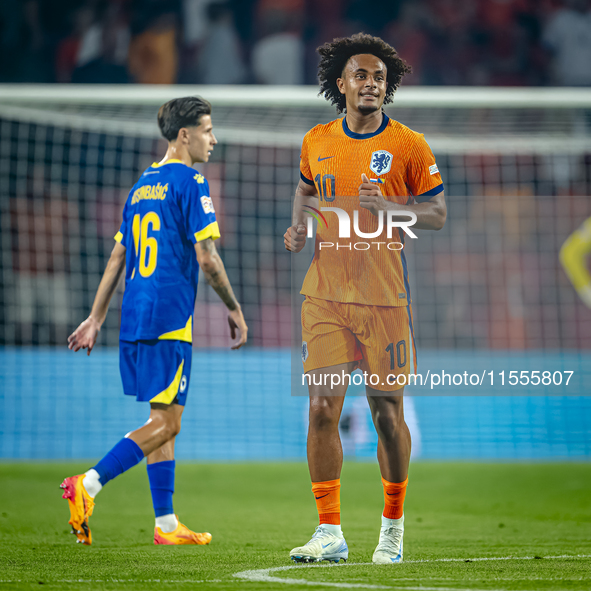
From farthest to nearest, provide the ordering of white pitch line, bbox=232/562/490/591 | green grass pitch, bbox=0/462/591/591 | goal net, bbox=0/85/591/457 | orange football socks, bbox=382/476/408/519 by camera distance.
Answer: goal net, bbox=0/85/591/457, orange football socks, bbox=382/476/408/519, green grass pitch, bbox=0/462/591/591, white pitch line, bbox=232/562/490/591

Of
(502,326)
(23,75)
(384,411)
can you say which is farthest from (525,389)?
(23,75)

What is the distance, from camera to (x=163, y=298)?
3438 mm

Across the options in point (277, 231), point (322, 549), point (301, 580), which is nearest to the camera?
point (301, 580)

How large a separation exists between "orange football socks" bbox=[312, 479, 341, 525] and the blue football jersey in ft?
2.98

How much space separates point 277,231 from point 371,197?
23.3 ft

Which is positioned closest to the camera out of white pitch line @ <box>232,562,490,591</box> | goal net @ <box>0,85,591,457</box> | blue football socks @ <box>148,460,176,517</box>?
white pitch line @ <box>232,562,490,591</box>

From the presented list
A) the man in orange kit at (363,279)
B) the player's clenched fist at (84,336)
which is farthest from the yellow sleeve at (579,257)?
the player's clenched fist at (84,336)

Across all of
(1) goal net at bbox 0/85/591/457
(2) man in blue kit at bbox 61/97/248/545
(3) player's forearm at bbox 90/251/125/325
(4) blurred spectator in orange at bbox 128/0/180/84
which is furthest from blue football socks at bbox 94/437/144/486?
(4) blurred spectator in orange at bbox 128/0/180/84

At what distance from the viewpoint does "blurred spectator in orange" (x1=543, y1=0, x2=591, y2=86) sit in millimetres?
12117

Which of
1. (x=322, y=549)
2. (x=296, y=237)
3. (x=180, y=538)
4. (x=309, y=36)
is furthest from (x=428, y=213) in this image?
(x=309, y=36)

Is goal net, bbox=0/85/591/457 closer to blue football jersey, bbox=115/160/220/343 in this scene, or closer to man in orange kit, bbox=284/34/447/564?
blue football jersey, bbox=115/160/220/343

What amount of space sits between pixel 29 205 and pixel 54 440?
3.05 metres

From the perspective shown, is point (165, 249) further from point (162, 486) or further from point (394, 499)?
point (394, 499)

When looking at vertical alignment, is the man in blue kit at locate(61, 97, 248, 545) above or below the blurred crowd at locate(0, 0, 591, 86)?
below
